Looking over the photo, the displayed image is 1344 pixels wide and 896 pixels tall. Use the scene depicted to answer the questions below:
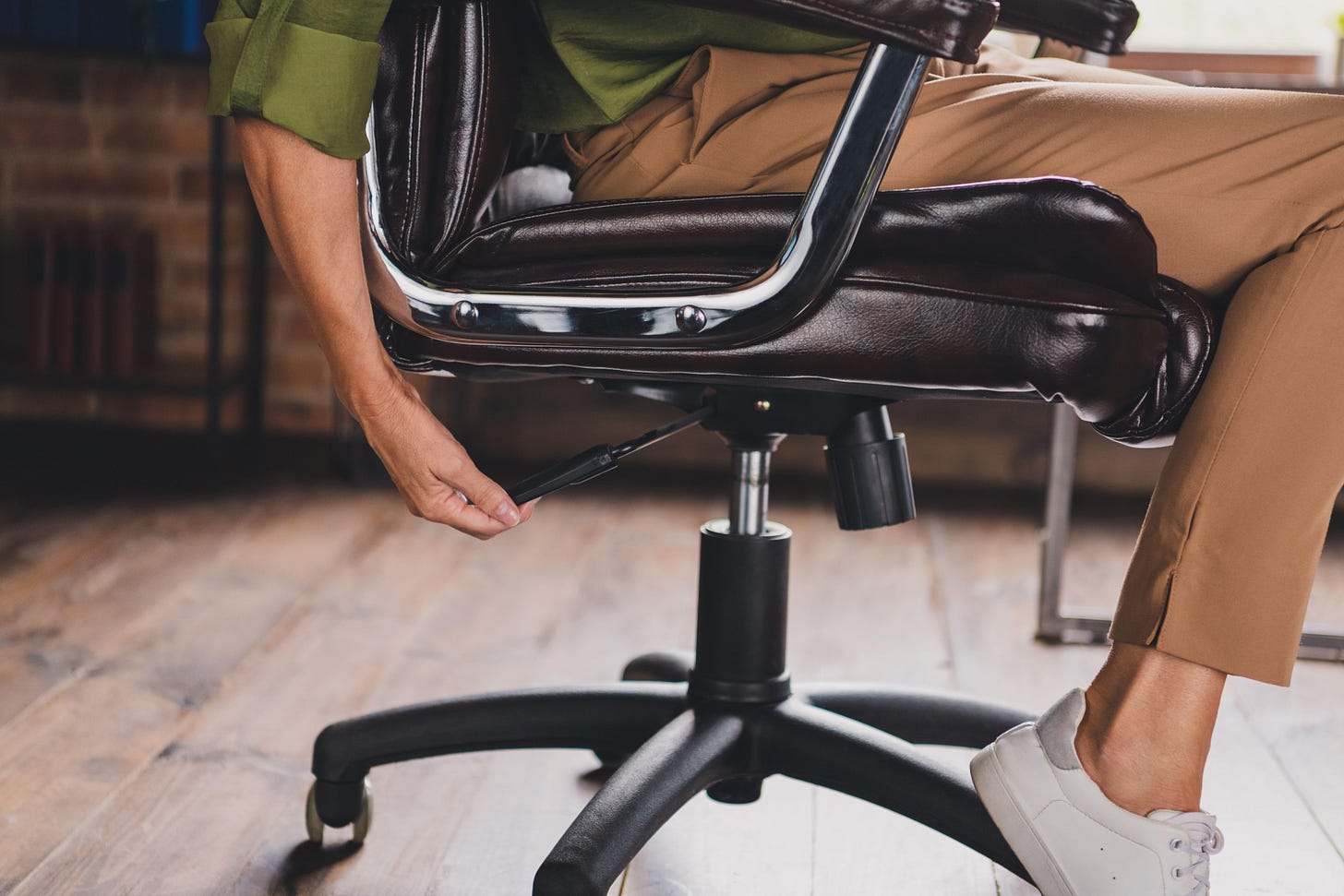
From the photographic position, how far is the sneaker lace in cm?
77

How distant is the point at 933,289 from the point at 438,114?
1.03 ft

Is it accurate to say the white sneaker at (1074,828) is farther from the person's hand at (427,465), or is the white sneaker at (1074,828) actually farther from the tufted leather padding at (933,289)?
the person's hand at (427,465)

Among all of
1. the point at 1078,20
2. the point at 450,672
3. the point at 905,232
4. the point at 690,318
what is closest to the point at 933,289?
the point at 905,232

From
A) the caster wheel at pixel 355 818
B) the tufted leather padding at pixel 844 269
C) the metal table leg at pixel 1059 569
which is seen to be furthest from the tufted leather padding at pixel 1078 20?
the caster wheel at pixel 355 818

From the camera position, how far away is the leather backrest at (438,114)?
2.59ft

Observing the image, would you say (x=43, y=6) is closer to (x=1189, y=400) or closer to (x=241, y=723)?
(x=241, y=723)

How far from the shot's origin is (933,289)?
29.1 inches

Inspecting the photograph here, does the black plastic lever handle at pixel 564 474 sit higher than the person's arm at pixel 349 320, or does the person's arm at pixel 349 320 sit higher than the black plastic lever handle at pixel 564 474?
the person's arm at pixel 349 320

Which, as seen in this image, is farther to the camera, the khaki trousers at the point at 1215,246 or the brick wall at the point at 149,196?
the brick wall at the point at 149,196

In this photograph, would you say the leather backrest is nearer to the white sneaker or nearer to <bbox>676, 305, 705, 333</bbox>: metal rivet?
<bbox>676, 305, 705, 333</bbox>: metal rivet

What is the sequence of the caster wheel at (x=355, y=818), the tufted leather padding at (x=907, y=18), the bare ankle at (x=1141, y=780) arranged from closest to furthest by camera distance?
the tufted leather padding at (x=907, y=18), the bare ankle at (x=1141, y=780), the caster wheel at (x=355, y=818)

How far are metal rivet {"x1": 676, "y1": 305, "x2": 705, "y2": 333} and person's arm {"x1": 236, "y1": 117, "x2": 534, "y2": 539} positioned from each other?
0.65 feet

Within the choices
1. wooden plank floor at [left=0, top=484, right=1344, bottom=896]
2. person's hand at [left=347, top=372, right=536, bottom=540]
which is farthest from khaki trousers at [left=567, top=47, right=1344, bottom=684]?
wooden plank floor at [left=0, top=484, right=1344, bottom=896]

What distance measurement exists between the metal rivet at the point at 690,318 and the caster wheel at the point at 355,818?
0.53 metres
